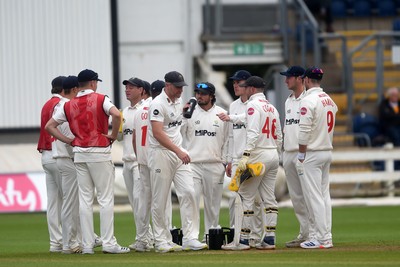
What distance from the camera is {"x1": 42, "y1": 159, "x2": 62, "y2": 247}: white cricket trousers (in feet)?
56.8

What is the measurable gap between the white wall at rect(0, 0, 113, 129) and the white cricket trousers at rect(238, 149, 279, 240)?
48.9 ft

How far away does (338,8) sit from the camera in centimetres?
3347

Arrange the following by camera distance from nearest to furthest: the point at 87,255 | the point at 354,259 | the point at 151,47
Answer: the point at 354,259 → the point at 87,255 → the point at 151,47

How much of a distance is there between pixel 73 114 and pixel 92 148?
1.71 ft

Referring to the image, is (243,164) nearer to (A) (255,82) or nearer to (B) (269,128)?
(B) (269,128)

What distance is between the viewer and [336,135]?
29.8 meters

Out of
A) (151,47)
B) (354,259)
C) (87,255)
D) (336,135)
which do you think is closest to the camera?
(354,259)

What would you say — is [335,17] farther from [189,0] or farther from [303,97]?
[303,97]

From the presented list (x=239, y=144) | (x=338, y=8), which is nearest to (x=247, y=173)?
(x=239, y=144)

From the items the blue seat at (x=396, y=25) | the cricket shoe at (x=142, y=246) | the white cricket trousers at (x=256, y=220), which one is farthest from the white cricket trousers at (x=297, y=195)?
the blue seat at (x=396, y=25)

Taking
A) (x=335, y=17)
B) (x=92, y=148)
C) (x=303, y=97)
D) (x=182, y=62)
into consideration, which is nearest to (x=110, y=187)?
(x=92, y=148)

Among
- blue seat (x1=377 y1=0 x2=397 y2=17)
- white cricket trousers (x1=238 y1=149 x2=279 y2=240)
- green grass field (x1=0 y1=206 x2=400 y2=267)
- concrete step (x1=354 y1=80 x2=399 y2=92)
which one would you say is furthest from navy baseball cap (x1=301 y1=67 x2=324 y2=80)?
blue seat (x1=377 y1=0 x2=397 y2=17)

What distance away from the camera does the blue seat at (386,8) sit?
33594mm

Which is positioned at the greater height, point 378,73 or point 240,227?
point 378,73
